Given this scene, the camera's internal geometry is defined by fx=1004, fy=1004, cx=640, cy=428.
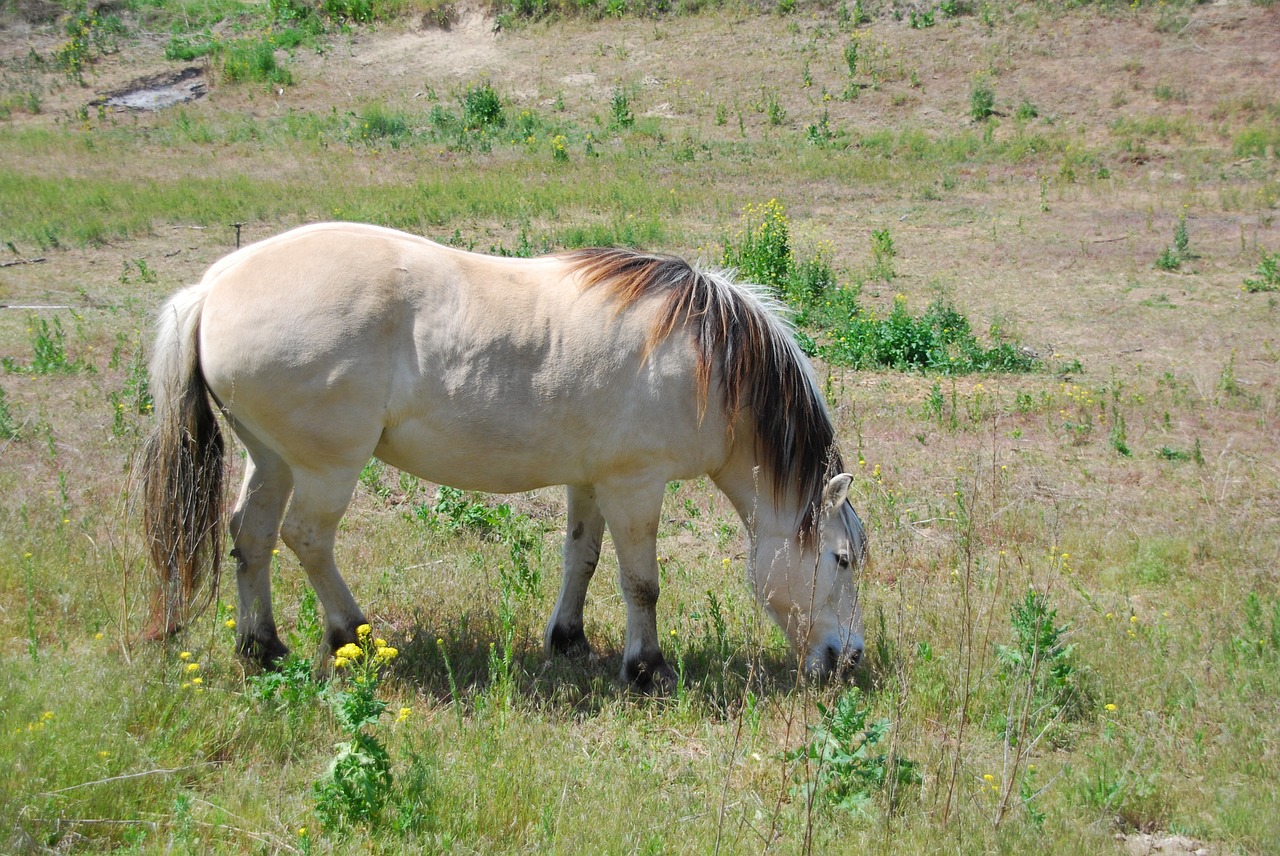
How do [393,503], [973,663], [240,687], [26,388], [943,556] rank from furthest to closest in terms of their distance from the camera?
[26,388] < [393,503] < [943,556] < [973,663] < [240,687]

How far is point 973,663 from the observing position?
16.1 ft

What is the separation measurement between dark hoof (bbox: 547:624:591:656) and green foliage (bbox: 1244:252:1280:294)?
11.2 meters

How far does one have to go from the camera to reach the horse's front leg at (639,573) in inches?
185

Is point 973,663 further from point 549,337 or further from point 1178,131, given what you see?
point 1178,131

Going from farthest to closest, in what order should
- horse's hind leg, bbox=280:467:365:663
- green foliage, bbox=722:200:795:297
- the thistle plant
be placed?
green foliage, bbox=722:200:795:297 < horse's hind leg, bbox=280:467:365:663 < the thistle plant

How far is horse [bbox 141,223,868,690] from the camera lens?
4.23m

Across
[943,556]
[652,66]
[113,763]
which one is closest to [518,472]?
[113,763]

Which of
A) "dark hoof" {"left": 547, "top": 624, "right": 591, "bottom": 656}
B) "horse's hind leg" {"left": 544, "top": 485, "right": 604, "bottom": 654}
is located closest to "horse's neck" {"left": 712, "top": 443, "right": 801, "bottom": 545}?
"horse's hind leg" {"left": 544, "top": 485, "right": 604, "bottom": 654}

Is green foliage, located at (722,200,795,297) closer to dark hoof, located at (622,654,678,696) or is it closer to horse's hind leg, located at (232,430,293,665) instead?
dark hoof, located at (622,654,678,696)

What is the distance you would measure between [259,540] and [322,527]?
43 centimetres

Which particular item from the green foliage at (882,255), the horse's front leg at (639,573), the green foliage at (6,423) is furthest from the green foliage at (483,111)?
the horse's front leg at (639,573)

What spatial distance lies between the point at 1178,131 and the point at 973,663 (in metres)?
19.7

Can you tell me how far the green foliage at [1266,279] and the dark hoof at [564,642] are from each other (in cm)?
1124

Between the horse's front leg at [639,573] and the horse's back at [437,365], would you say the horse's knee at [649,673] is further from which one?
the horse's back at [437,365]
